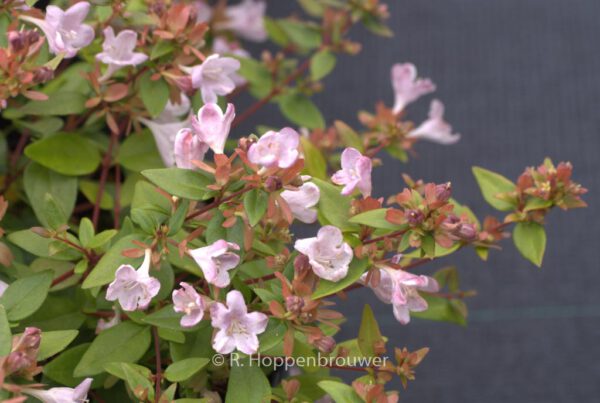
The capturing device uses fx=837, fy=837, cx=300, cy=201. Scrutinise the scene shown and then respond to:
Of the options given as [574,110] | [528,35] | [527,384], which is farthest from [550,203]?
[528,35]

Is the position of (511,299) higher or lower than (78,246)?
lower

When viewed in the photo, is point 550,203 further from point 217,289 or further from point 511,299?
point 511,299

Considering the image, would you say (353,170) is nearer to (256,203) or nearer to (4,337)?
(256,203)

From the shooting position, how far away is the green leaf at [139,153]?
84 centimetres

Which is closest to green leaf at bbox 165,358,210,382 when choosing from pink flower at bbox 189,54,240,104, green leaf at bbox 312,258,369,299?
green leaf at bbox 312,258,369,299

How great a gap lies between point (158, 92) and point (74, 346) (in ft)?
0.78

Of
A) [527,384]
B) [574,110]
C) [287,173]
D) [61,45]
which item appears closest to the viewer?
[287,173]

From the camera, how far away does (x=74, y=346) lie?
74 centimetres

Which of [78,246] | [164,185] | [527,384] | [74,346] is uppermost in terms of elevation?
[164,185]

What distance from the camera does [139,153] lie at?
2.80 ft

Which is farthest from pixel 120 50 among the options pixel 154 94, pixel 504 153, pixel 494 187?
pixel 504 153

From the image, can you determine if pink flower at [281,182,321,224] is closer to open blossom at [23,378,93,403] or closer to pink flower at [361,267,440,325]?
pink flower at [361,267,440,325]

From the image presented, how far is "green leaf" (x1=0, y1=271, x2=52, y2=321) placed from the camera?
2.10 feet

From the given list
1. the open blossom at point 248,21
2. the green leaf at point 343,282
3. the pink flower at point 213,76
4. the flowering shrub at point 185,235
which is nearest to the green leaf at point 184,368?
the flowering shrub at point 185,235
